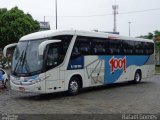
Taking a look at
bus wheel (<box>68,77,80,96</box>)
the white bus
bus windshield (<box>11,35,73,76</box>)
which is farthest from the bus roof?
bus wheel (<box>68,77,80,96</box>)

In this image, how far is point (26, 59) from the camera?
56.5 feet

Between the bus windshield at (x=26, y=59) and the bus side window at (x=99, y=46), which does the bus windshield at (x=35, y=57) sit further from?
the bus side window at (x=99, y=46)

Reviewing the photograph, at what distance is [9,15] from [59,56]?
1257 inches

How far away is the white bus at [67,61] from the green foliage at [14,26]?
25.3 m

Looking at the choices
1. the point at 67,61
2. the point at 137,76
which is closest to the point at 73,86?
the point at 67,61

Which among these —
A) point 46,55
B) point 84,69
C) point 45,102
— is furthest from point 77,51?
point 45,102

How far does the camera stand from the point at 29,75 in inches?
659

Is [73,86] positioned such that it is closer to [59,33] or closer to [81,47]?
[81,47]

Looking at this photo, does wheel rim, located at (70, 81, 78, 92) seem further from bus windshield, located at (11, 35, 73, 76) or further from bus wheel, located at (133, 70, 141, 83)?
bus wheel, located at (133, 70, 141, 83)

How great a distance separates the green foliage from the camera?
46.9 metres

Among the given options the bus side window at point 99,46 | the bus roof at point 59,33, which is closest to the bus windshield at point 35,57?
the bus roof at point 59,33

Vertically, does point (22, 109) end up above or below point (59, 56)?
below

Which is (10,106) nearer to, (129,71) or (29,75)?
(29,75)

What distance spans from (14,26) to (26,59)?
30.6 meters
